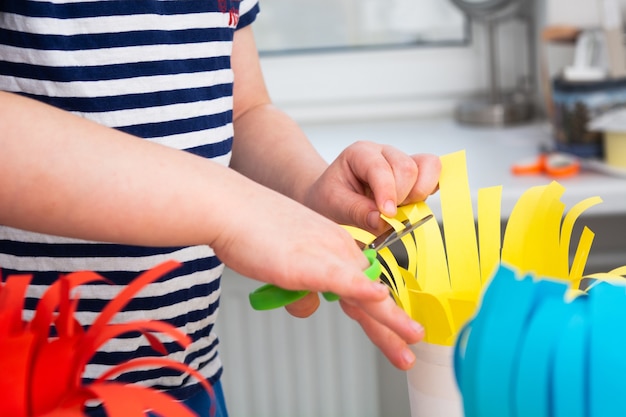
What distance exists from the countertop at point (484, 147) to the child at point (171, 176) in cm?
38

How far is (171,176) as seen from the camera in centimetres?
41

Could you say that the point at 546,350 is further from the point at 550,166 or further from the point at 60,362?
the point at 550,166

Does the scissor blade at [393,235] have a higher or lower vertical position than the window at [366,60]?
lower

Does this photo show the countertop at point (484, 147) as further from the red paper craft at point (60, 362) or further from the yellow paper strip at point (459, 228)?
the red paper craft at point (60, 362)

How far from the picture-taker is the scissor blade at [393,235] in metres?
0.47

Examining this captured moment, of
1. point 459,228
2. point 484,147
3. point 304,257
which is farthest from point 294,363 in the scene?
point 304,257

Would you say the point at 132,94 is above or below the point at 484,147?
above

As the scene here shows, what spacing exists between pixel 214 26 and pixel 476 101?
2.94ft

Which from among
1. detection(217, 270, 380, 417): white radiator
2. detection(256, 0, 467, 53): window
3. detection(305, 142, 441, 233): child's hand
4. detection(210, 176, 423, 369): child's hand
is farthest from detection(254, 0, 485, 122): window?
detection(210, 176, 423, 369): child's hand

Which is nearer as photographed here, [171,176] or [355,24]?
[171,176]

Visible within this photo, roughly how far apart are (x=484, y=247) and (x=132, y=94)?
28cm

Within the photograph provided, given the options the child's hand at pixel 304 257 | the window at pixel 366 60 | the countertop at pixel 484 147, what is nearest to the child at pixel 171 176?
the child's hand at pixel 304 257

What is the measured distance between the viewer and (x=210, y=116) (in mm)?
639

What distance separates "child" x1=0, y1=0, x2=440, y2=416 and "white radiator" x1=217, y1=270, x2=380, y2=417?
54 centimetres
